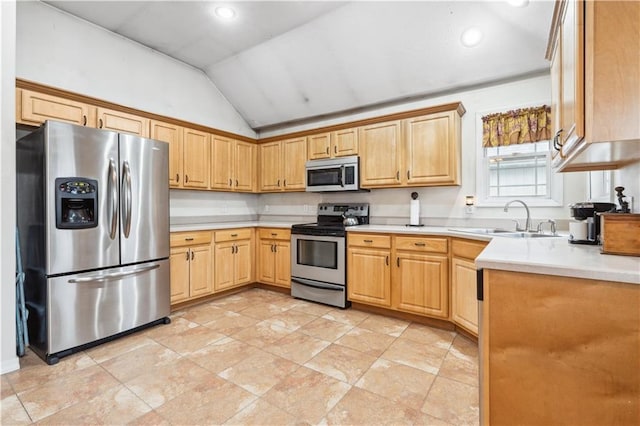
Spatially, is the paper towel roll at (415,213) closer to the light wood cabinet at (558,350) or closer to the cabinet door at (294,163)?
the cabinet door at (294,163)

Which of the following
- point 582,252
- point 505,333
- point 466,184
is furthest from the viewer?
point 466,184

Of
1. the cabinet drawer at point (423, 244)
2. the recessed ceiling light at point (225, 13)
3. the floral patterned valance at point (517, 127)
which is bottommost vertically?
the cabinet drawer at point (423, 244)

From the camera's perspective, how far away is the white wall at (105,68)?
9.50 feet

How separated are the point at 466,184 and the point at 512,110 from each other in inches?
34.3

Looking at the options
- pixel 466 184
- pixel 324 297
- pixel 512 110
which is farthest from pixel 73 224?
pixel 512 110

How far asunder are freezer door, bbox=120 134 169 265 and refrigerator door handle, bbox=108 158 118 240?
5cm

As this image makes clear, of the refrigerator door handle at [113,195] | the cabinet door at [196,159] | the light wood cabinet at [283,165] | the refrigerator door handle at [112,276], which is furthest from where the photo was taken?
the light wood cabinet at [283,165]

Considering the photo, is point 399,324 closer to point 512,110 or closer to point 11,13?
point 512,110

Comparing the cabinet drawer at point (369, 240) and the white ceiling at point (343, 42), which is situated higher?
the white ceiling at point (343, 42)

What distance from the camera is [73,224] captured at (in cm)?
245

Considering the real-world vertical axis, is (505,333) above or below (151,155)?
below

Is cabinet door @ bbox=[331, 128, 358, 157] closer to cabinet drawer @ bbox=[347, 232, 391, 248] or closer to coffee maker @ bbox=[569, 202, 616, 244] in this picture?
cabinet drawer @ bbox=[347, 232, 391, 248]

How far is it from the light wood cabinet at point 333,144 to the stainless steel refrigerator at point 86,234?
6.46 ft

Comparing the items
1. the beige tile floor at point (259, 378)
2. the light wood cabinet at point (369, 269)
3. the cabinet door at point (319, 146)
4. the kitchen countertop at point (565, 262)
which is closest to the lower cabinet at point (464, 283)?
the beige tile floor at point (259, 378)
